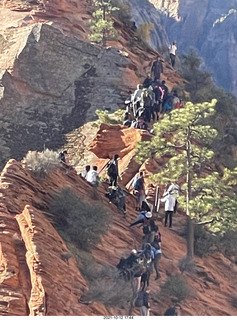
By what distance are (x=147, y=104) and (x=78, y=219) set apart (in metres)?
9.44

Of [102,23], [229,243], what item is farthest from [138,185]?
[102,23]

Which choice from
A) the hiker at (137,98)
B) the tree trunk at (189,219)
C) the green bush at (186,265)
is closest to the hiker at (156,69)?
the hiker at (137,98)

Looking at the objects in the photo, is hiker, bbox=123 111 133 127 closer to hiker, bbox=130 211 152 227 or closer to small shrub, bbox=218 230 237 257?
small shrub, bbox=218 230 237 257

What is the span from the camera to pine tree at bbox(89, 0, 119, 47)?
36250 millimetres

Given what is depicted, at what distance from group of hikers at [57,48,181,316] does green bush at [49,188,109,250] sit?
116 cm

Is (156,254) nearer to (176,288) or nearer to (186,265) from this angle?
(176,288)

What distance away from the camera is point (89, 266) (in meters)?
16.6

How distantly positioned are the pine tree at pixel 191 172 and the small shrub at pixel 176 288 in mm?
2282

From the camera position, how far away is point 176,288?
59.7 ft

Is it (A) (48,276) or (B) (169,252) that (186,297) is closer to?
(B) (169,252)

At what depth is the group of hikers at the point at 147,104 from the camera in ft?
86.7

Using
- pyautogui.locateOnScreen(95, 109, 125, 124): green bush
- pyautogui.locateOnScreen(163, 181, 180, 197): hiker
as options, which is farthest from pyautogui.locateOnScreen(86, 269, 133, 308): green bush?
pyautogui.locateOnScreen(95, 109, 125, 124): green bush

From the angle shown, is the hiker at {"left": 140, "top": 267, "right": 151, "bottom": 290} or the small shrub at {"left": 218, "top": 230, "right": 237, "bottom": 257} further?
the small shrub at {"left": 218, "top": 230, "right": 237, "bottom": 257}

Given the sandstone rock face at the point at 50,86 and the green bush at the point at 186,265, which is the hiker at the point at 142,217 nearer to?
the green bush at the point at 186,265
